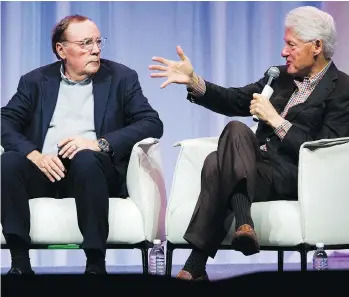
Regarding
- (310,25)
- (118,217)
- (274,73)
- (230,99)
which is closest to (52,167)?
(118,217)

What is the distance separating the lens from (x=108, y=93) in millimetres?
3676

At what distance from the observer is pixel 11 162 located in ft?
10.9

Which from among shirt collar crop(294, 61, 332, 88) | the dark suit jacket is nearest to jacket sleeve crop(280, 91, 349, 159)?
shirt collar crop(294, 61, 332, 88)

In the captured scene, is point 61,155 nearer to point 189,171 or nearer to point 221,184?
point 189,171

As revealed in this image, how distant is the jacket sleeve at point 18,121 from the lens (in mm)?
3508

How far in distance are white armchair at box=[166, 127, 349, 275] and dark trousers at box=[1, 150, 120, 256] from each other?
0.33 metres

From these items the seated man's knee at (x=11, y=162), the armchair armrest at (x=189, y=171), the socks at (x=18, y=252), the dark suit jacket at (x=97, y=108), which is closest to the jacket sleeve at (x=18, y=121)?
the dark suit jacket at (x=97, y=108)

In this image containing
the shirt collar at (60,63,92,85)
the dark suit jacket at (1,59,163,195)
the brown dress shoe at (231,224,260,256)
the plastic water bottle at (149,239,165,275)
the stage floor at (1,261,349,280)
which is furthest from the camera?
the stage floor at (1,261,349,280)

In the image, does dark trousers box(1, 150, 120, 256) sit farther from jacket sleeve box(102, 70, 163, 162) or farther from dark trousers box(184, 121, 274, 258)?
dark trousers box(184, 121, 274, 258)

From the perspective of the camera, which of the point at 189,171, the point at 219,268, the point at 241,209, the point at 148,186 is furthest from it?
the point at 219,268

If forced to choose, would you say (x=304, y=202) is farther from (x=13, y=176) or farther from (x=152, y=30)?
(x=152, y=30)

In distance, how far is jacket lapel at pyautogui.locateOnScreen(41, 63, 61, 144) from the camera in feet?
12.0

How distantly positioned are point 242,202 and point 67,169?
79 cm

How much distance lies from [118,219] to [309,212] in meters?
0.76
